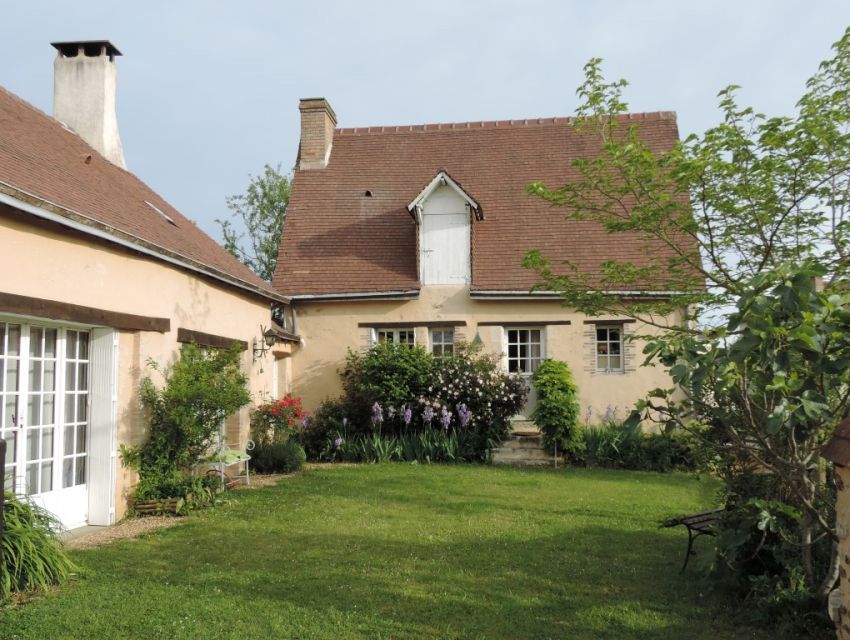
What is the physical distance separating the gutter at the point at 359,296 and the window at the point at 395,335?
0.74 m

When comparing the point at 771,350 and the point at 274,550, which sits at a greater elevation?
the point at 771,350

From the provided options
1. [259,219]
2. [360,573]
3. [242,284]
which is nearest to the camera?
[360,573]

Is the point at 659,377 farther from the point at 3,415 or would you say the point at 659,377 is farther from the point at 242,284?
the point at 3,415

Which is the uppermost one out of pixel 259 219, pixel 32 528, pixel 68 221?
pixel 259 219

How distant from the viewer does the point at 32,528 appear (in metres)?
5.72

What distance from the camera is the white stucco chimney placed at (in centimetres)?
1246

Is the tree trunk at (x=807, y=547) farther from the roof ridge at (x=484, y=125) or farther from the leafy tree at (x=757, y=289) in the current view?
the roof ridge at (x=484, y=125)

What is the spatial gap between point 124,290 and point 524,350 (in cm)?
890

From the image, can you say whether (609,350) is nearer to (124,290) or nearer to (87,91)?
(124,290)

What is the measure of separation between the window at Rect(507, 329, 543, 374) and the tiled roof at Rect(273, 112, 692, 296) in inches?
41.1

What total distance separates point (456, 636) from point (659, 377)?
10864 millimetres

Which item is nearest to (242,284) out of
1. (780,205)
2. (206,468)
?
(206,468)

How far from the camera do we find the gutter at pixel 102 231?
632 centimetres

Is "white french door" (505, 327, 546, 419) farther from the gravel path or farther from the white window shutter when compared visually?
the white window shutter
